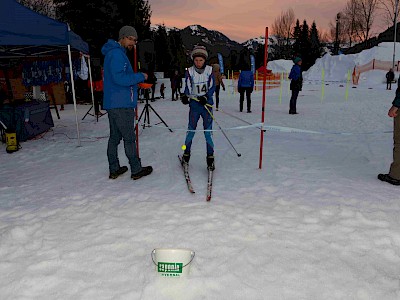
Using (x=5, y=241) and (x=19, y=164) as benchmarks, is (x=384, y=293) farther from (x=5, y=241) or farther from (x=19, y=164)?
(x=19, y=164)

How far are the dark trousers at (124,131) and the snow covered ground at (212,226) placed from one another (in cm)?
34

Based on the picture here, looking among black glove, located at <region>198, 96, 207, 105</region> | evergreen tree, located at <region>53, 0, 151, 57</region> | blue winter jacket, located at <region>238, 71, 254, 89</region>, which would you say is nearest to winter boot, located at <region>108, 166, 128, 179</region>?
black glove, located at <region>198, 96, 207, 105</region>

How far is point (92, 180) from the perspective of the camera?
5.07m

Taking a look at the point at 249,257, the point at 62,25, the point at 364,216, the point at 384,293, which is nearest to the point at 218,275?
the point at 249,257

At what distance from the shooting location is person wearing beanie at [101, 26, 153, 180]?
14.6 ft

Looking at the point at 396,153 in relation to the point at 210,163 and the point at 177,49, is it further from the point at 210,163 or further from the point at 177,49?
the point at 177,49

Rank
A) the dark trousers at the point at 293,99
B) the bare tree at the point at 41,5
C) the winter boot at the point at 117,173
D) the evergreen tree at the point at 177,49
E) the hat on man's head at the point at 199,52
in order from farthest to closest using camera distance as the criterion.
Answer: the evergreen tree at the point at 177,49
the bare tree at the point at 41,5
the dark trousers at the point at 293,99
the winter boot at the point at 117,173
the hat on man's head at the point at 199,52

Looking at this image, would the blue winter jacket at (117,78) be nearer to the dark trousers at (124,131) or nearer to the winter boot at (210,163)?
the dark trousers at (124,131)

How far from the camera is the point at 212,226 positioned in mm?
3453

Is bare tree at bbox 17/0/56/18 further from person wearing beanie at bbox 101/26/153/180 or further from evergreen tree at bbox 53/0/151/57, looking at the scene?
person wearing beanie at bbox 101/26/153/180

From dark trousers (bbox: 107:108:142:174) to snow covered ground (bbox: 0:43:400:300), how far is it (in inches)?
13.5

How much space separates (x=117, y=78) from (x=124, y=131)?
0.77 m

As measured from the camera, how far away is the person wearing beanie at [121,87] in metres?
4.45

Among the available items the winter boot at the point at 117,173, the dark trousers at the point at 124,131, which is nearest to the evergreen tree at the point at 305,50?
the winter boot at the point at 117,173
